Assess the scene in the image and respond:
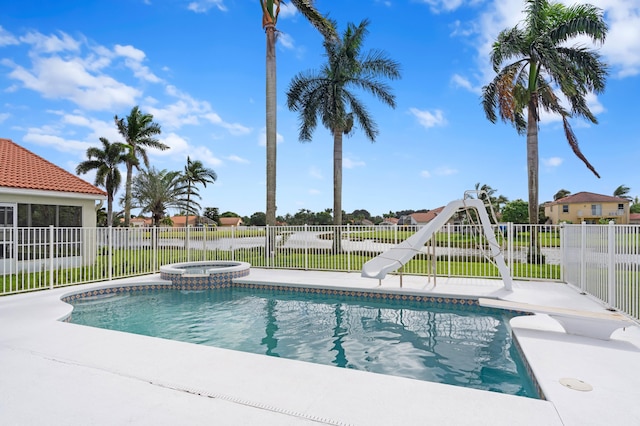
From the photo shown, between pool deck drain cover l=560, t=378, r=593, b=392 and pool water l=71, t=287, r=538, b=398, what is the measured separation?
0.41m

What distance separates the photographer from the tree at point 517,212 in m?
49.9

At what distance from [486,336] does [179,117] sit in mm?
13675

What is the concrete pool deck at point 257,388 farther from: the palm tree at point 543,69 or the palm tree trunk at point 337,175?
the palm tree trunk at point 337,175

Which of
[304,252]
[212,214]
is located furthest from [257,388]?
[212,214]

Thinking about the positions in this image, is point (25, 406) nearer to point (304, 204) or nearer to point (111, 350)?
point (111, 350)

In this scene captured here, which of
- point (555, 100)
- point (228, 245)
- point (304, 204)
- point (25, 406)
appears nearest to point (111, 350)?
point (25, 406)

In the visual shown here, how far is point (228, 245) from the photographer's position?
44.2 feet

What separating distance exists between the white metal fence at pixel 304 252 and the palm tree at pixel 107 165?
1740cm

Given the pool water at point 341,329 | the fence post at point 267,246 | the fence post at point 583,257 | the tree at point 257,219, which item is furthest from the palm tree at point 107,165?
the tree at point 257,219

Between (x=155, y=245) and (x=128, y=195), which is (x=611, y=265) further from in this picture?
(x=128, y=195)

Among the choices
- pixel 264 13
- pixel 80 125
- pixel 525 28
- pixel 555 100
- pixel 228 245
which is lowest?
pixel 228 245

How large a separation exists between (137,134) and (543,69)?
93.8 ft

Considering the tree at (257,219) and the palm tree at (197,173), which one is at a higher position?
the palm tree at (197,173)

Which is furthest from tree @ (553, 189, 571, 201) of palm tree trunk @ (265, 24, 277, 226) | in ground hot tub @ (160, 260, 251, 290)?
in ground hot tub @ (160, 260, 251, 290)
